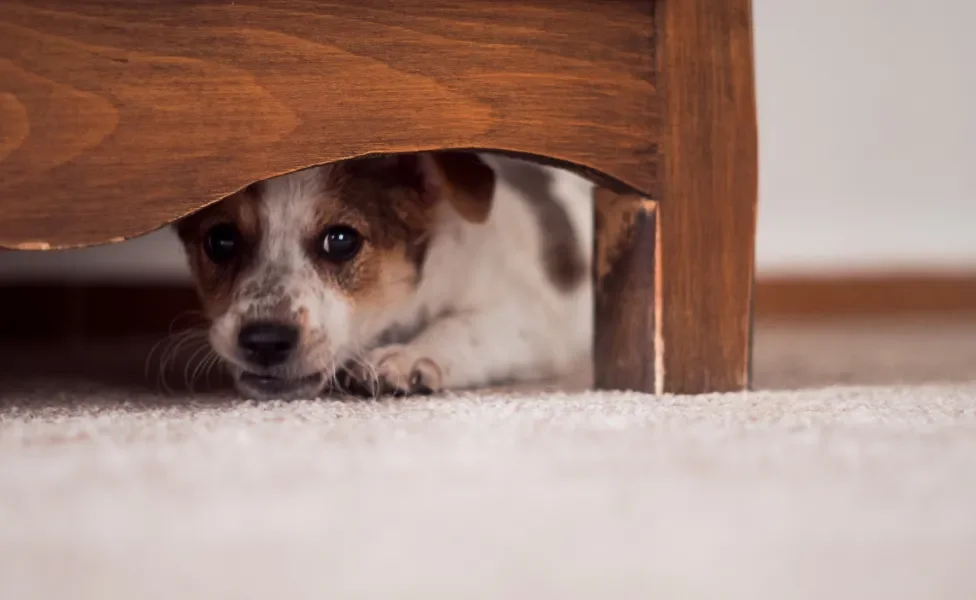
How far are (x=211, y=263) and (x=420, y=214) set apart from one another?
0.31 metres

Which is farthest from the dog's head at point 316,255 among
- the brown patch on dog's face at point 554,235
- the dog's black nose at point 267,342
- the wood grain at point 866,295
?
the wood grain at point 866,295

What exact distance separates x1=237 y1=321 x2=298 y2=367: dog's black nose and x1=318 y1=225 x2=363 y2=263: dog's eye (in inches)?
6.7

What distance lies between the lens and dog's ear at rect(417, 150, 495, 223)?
139cm

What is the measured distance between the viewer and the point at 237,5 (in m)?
1.02

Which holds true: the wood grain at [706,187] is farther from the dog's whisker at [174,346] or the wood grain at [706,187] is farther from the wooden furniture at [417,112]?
the dog's whisker at [174,346]

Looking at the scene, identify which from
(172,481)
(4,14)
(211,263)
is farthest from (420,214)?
(172,481)

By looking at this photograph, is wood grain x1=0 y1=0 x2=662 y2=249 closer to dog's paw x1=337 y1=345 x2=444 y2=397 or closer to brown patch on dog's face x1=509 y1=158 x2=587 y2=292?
dog's paw x1=337 y1=345 x2=444 y2=397

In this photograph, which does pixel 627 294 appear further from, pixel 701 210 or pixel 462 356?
pixel 462 356

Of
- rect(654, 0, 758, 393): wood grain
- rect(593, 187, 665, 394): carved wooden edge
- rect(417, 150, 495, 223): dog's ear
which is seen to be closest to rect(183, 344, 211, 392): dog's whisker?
rect(417, 150, 495, 223): dog's ear

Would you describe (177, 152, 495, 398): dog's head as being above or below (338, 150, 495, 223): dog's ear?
below

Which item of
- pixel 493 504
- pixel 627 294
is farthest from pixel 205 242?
pixel 493 504

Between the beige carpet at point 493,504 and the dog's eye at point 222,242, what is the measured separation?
427mm

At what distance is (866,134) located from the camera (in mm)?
2594

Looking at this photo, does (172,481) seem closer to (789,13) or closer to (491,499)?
(491,499)
